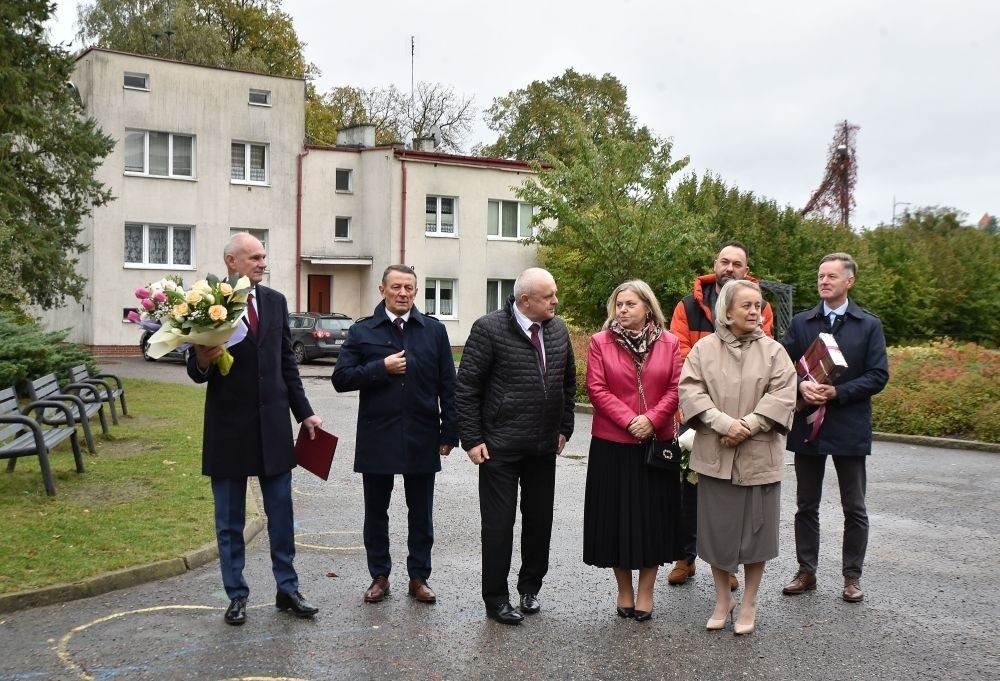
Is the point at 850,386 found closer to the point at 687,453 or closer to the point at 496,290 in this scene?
the point at 687,453

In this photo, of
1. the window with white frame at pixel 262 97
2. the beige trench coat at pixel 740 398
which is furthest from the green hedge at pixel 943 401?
the window with white frame at pixel 262 97

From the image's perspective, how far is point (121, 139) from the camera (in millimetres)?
35625

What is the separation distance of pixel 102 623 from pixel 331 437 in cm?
170

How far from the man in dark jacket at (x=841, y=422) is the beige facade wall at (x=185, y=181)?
31213 millimetres

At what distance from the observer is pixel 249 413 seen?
612 centimetres

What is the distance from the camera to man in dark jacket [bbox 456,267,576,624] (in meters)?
6.16

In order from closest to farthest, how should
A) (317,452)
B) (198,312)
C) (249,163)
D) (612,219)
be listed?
(198,312) < (317,452) < (612,219) < (249,163)

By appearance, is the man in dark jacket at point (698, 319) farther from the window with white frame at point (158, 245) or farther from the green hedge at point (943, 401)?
the window with white frame at point (158, 245)

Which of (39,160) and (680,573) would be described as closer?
(680,573)

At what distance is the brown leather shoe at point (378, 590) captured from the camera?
253 inches

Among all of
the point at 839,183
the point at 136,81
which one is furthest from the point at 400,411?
the point at 839,183

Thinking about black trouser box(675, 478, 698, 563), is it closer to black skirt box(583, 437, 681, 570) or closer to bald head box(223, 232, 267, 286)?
black skirt box(583, 437, 681, 570)

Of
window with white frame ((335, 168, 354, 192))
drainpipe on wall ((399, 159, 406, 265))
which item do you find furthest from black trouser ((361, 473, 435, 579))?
window with white frame ((335, 168, 354, 192))

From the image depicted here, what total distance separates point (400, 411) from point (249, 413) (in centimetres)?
92
